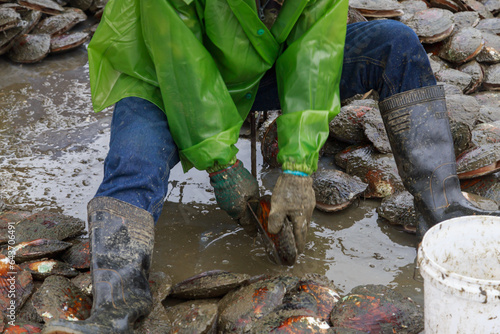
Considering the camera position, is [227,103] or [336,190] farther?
[336,190]

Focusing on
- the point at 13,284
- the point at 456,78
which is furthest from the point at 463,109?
the point at 13,284

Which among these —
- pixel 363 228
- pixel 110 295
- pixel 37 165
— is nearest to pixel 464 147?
pixel 363 228

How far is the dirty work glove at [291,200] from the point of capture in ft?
6.19

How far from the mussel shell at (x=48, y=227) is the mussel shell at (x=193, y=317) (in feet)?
2.27

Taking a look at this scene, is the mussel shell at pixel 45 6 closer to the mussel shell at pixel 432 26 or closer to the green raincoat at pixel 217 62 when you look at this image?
the green raincoat at pixel 217 62

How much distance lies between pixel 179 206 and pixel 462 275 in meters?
1.53

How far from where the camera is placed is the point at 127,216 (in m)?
1.80

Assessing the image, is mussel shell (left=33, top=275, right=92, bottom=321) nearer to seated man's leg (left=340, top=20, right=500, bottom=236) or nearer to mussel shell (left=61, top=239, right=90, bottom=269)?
mussel shell (left=61, top=239, right=90, bottom=269)

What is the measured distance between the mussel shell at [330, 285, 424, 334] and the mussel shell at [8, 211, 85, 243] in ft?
4.04

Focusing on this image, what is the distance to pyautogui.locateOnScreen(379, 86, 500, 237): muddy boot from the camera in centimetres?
210

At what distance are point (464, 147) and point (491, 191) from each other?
0.31 meters

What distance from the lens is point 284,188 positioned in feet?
6.19

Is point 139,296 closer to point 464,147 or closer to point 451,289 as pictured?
point 451,289

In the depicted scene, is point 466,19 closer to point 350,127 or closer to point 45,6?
point 350,127
